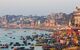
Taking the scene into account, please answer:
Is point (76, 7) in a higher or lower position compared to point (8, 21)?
higher

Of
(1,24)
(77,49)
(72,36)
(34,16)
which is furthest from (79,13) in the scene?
(34,16)

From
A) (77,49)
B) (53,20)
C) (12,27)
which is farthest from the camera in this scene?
(12,27)

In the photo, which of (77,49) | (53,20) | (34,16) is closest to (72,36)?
(77,49)

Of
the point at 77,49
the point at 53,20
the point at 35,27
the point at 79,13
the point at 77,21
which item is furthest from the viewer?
the point at 35,27

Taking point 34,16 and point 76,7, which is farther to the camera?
point 34,16

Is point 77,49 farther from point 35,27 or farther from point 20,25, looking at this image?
point 20,25

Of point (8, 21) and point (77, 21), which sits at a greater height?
point (77, 21)

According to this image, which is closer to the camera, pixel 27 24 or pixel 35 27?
pixel 35 27

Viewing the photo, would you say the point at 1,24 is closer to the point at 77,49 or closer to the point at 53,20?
the point at 53,20

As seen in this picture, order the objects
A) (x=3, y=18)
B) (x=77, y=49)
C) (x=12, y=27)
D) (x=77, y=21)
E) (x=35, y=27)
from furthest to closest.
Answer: (x=3, y=18) → (x=12, y=27) → (x=35, y=27) → (x=77, y=21) → (x=77, y=49)
